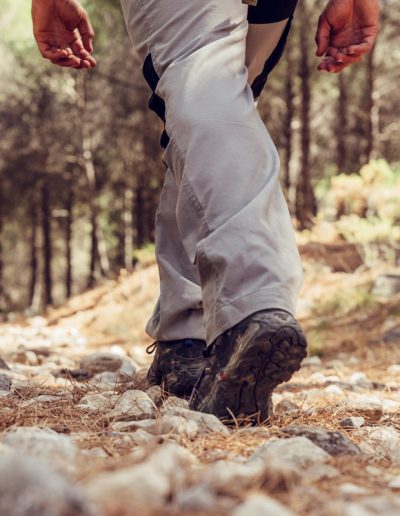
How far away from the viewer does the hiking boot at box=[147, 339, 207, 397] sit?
2.14 m

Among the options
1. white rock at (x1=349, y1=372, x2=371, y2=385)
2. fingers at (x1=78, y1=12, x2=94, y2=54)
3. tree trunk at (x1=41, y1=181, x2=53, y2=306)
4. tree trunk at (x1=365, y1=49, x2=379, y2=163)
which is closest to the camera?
fingers at (x1=78, y1=12, x2=94, y2=54)

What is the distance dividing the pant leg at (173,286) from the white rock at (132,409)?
1.06ft

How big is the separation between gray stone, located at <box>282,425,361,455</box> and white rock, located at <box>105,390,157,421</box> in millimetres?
407

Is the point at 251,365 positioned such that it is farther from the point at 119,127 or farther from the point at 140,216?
the point at 140,216

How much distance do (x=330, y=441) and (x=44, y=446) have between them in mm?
607

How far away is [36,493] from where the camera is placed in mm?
750

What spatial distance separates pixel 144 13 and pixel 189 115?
0.37m

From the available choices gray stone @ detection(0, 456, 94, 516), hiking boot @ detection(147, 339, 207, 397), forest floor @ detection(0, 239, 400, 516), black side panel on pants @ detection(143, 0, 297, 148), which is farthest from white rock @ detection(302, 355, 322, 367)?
gray stone @ detection(0, 456, 94, 516)

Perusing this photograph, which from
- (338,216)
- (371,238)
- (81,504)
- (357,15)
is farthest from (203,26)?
(338,216)

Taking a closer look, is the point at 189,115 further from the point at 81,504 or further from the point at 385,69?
the point at 385,69

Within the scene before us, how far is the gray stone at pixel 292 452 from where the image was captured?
1.28 metres

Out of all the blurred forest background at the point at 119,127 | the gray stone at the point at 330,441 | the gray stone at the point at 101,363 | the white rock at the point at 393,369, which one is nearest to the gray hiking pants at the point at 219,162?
the gray stone at the point at 330,441

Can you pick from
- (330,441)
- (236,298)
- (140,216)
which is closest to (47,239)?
(140,216)

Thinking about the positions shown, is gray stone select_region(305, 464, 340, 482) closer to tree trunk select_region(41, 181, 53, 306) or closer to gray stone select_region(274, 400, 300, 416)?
gray stone select_region(274, 400, 300, 416)
